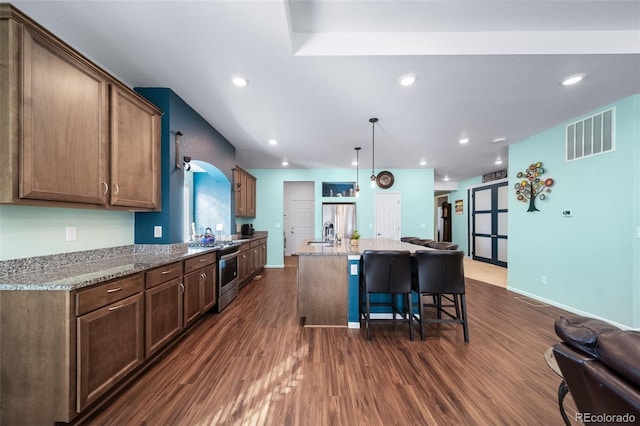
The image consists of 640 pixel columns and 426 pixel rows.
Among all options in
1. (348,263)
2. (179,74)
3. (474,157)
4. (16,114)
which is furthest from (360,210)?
(16,114)

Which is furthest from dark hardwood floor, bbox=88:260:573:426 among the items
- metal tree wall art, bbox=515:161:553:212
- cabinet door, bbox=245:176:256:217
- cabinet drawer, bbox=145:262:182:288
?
cabinet door, bbox=245:176:256:217

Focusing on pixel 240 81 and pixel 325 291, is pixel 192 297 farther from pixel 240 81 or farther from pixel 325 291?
pixel 240 81

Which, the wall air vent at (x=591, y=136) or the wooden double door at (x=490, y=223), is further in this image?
the wooden double door at (x=490, y=223)

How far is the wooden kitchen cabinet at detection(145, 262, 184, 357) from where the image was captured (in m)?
1.88

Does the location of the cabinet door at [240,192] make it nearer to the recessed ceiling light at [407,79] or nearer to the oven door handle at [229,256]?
the oven door handle at [229,256]

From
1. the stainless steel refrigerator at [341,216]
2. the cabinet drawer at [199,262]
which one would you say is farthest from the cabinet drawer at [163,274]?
the stainless steel refrigerator at [341,216]

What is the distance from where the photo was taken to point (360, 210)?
6.21m

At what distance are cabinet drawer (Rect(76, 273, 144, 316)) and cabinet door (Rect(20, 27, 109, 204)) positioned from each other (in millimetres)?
694

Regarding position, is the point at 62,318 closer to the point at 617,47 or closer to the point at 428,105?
the point at 428,105

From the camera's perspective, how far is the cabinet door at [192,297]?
→ 241 centimetres

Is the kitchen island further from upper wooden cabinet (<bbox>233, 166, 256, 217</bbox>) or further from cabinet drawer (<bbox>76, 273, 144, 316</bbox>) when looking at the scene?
upper wooden cabinet (<bbox>233, 166, 256, 217</bbox>)

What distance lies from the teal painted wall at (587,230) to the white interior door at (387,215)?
8.67 feet

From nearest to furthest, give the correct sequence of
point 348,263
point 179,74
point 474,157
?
point 179,74, point 348,263, point 474,157

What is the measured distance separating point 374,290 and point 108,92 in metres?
3.11
